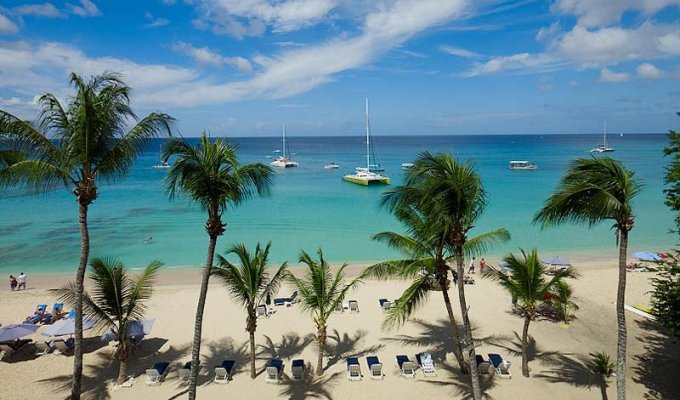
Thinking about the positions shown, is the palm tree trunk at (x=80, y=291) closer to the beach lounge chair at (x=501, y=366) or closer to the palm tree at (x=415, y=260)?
the palm tree at (x=415, y=260)

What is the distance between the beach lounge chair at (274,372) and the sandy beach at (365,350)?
0.21m

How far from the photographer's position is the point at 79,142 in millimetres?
8211

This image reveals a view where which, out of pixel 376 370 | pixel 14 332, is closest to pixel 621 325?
pixel 376 370

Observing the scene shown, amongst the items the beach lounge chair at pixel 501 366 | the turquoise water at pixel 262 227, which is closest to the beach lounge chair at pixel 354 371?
the beach lounge chair at pixel 501 366

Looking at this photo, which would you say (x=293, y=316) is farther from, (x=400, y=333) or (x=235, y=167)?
(x=235, y=167)

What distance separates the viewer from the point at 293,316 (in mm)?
16250

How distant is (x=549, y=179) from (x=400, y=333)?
56219 millimetres

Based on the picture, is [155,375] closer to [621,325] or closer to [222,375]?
[222,375]

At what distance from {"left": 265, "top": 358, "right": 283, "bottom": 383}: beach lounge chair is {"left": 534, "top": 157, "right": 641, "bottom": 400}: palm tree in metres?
7.74

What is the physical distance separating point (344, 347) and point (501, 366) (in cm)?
475

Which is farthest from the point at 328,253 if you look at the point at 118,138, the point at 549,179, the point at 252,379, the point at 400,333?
the point at 549,179

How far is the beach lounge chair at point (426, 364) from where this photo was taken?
11680mm

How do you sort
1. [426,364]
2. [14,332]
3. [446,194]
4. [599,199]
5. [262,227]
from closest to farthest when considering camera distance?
[599,199]
[446,194]
[426,364]
[14,332]
[262,227]

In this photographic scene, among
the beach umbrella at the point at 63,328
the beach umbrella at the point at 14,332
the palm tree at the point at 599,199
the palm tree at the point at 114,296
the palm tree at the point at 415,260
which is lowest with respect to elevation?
the beach umbrella at the point at 63,328
